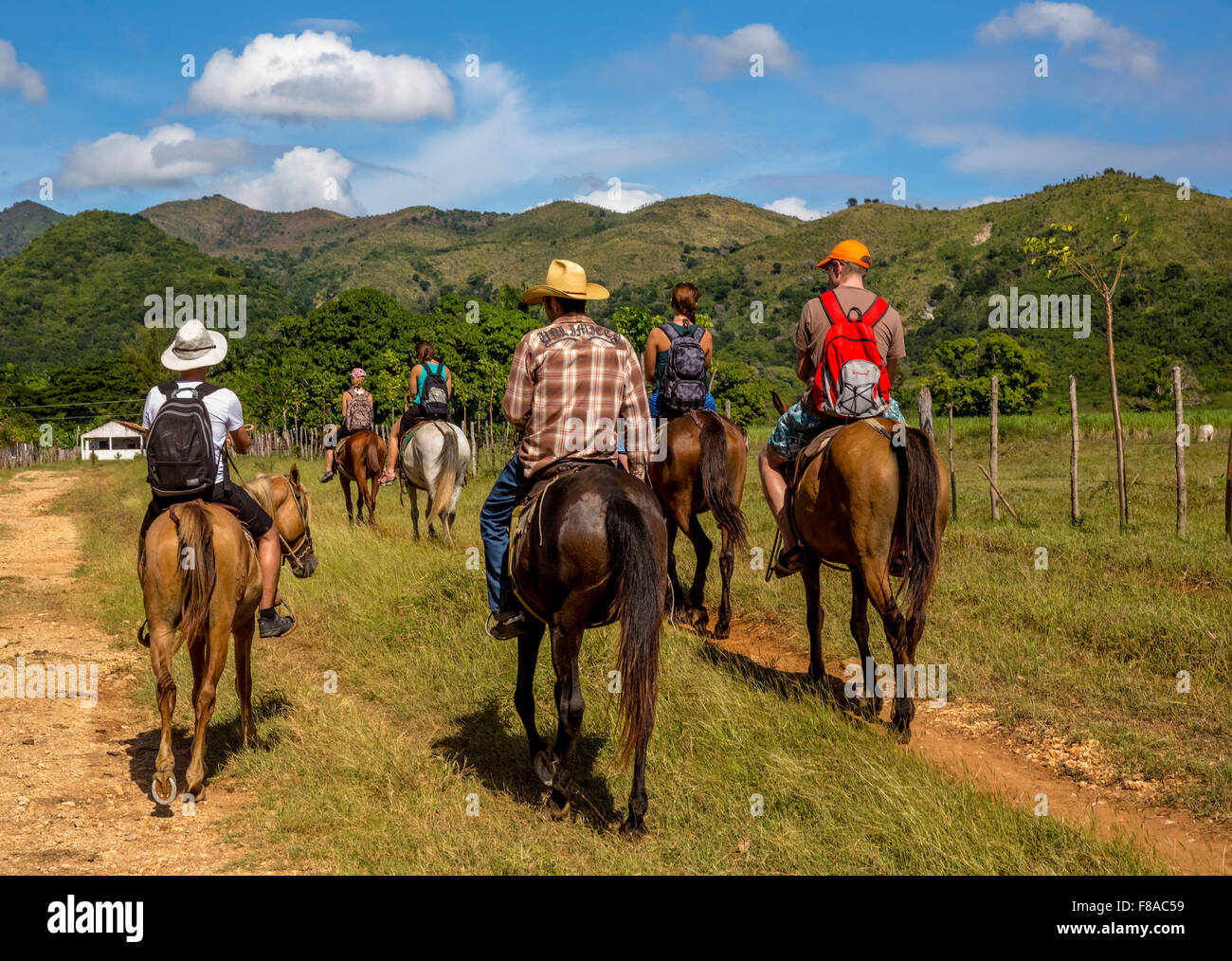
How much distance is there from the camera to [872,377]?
630 cm

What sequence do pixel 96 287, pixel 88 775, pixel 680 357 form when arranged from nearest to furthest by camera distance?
1. pixel 88 775
2. pixel 680 357
3. pixel 96 287

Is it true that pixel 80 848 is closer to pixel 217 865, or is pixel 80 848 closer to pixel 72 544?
pixel 217 865

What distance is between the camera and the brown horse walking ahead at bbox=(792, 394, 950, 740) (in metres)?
5.75

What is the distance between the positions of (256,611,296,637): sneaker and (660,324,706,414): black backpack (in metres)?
4.15

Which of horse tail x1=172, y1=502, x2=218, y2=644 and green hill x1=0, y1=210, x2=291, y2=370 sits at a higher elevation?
green hill x1=0, y1=210, x2=291, y2=370

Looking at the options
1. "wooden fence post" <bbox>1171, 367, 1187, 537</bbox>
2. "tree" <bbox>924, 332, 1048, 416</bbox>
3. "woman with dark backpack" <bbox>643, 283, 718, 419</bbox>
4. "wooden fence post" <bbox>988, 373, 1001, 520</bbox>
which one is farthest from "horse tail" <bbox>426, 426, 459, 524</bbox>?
"tree" <bbox>924, 332, 1048, 416</bbox>

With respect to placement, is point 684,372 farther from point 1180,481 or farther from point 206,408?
point 1180,481

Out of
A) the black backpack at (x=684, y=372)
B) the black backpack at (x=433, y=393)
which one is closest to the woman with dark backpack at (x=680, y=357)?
the black backpack at (x=684, y=372)

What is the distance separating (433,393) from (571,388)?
912 cm

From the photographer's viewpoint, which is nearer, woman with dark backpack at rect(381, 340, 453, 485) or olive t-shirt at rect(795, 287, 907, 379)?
olive t-shirt at rect(795, 287, 907, 379)

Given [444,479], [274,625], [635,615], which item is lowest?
[274,625]

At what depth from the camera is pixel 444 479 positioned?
533 inches

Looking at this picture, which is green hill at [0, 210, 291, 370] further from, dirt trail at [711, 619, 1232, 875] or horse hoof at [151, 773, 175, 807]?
dirt trail at [711, 619, 1232, 875]

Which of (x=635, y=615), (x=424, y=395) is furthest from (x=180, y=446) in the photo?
(x=424, y=395)
